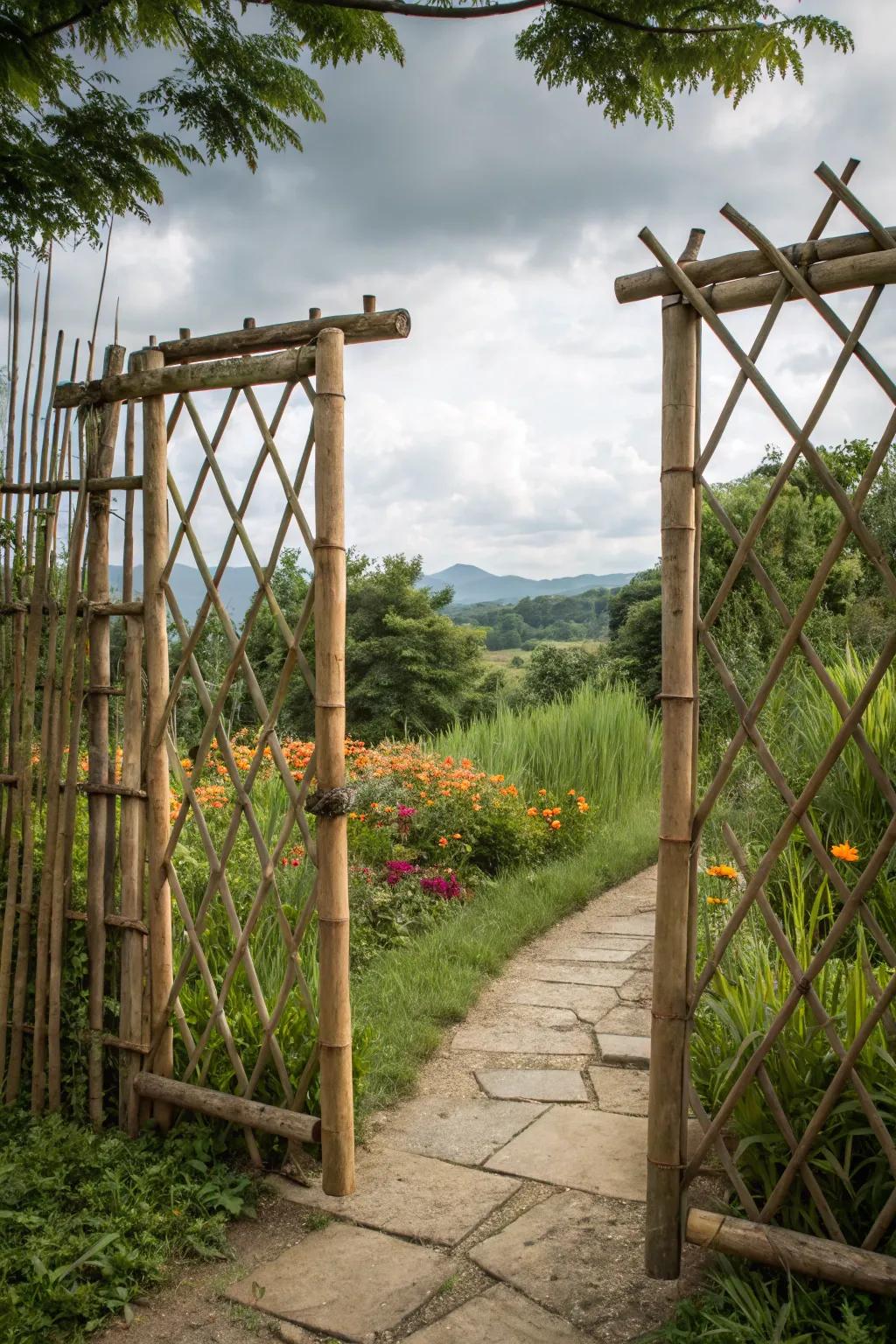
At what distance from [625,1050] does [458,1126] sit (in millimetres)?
735

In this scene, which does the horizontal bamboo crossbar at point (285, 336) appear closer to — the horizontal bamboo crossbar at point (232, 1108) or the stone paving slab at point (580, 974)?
the horizontal bamboo crossbar at point (232, 1108)

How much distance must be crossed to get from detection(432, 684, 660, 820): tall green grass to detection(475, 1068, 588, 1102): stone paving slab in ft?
11.3

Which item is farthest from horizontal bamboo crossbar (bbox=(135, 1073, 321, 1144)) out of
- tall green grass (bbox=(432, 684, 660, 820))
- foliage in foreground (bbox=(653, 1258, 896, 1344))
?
tall green grass (bbox=(432, 684, 660, 820))

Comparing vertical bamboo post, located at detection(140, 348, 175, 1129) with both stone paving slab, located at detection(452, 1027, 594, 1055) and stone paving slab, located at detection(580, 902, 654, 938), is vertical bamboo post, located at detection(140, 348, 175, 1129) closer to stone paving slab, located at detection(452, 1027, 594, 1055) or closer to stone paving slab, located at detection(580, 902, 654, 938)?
stone paving slab, located at detection(452, 1027, 594, 1055)

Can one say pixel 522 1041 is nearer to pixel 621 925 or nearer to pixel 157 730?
pixel 621 925

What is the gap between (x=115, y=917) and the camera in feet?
9.74

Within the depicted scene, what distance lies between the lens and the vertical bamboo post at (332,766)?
2586 millimetres

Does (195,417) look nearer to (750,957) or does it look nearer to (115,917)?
(115,917)

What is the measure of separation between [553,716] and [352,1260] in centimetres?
546

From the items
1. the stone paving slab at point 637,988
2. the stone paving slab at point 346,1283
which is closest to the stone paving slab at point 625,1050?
the stone paving slab at point 637,988

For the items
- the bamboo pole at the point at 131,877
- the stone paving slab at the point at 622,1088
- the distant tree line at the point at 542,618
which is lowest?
the stone paving slab at the point at 622,1088

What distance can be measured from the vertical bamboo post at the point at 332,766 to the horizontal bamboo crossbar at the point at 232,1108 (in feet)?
0.19

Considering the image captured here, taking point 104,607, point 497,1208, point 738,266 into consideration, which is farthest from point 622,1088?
point 738,266

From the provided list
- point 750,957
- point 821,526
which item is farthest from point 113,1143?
point 821,526
